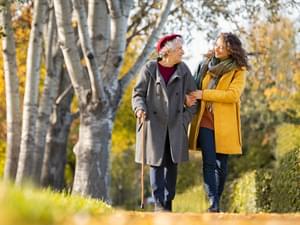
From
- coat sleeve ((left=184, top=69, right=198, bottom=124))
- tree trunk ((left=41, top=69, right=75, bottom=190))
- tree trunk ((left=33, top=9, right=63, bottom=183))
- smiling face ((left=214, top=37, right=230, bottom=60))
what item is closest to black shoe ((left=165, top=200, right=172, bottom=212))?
coat sleeve ((left=184, top=69, right=198, bottom=124))

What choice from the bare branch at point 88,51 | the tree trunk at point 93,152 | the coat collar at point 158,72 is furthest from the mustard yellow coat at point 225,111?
the tree trunk at point 93,152

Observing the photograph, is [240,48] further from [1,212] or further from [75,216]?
[1,212]

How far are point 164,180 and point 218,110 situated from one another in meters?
0.95

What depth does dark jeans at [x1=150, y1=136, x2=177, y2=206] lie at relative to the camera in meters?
8.77

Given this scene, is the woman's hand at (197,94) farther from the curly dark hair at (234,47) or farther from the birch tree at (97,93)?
the birch tree at (97,93)

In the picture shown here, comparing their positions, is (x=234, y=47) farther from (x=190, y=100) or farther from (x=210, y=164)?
(x=210, y=164)

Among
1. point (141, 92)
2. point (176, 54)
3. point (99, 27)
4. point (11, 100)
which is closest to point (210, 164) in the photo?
point (141, 92)

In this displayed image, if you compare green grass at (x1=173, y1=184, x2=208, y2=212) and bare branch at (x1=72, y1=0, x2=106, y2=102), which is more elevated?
bare branch at (x1=72, y1=0, x2=106, y2=102)

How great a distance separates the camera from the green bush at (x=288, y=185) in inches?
466

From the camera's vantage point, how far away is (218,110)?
896 cm

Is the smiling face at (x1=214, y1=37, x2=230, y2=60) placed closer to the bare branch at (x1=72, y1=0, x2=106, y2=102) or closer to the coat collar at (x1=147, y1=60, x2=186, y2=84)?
the coat collar at (x1=147, y1=60, x2=186, y2=84)

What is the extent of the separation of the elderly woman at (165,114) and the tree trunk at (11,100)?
8.96 metres

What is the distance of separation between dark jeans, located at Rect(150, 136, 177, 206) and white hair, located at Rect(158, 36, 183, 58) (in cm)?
91

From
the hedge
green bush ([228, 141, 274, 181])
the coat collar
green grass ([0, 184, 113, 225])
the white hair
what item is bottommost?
green bush ([228, 141, 274, 181])
